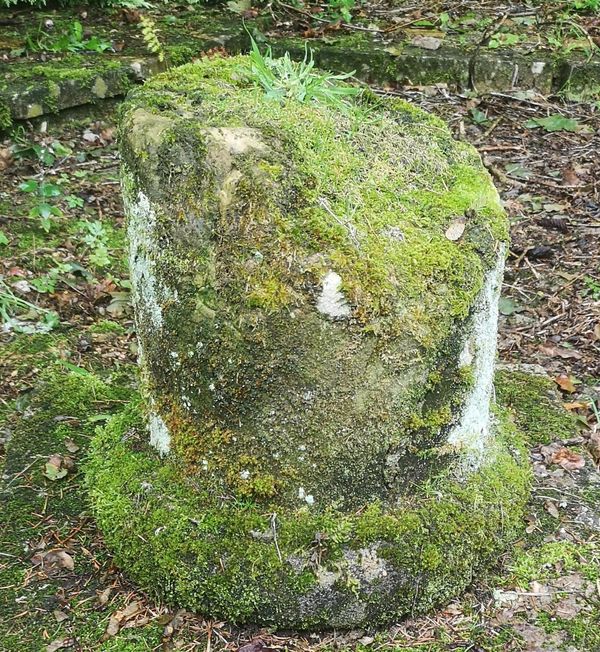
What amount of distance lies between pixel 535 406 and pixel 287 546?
5.37ft

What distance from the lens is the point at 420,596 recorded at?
2510mm

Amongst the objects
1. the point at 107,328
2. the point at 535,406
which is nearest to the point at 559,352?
the point at 535,406

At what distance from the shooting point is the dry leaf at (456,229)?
2.50 metres

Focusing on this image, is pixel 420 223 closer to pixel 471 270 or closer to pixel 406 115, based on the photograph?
pixel 471 270

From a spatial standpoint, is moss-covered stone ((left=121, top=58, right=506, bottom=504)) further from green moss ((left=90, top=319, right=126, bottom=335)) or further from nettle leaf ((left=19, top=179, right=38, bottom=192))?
nettle leaf ((left=19, top=179, right=38, bottom=192))

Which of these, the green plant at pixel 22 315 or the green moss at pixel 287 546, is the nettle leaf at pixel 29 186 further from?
the green moss at pixel 287 546

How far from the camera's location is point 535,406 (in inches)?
140

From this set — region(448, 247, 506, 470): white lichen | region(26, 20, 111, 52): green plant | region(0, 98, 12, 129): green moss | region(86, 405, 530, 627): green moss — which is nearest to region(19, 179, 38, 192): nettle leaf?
region(0, 98, 12, 129): green moss

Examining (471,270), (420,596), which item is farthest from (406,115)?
(420,596)

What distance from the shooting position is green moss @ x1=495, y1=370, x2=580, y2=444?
337 centimetres

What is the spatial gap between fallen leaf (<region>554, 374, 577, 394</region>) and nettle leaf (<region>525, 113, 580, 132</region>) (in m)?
3.21

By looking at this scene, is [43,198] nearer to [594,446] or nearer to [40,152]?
[40,152]

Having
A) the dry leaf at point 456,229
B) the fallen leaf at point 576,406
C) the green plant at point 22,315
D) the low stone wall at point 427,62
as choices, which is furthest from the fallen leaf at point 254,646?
the low stone wall at point 427,62

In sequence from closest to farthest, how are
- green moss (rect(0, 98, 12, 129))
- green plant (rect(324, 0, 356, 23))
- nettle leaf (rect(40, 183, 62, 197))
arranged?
1. nettle leaf (rect(40, 183, 62, 197))
2. green moss (rect(0, 98, 12, 129))
3. green plant (rect(324, 0, 356, 23))
